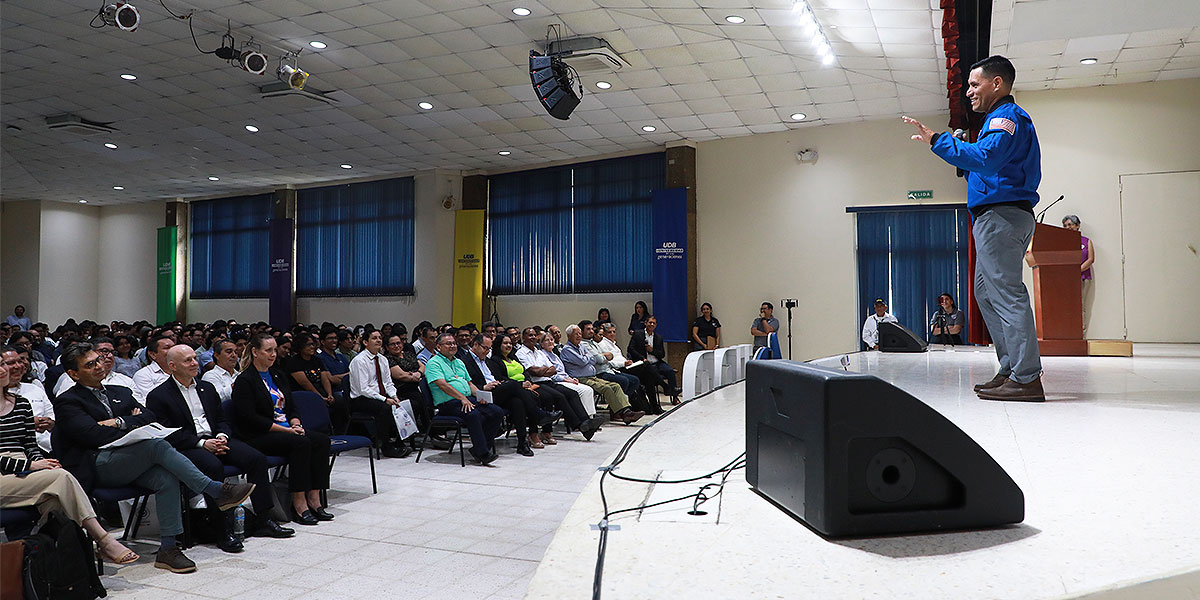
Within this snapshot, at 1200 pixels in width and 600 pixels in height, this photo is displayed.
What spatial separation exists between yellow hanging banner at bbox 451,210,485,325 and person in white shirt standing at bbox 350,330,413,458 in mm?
7067

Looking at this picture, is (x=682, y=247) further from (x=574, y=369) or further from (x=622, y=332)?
(x=574, y=369)

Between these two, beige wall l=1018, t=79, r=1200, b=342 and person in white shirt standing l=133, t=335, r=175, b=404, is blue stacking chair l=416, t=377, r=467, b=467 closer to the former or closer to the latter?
person in white shirt standing l=133, t=335, r=175, b=404

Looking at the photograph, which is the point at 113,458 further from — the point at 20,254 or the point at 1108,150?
the point at 20,254

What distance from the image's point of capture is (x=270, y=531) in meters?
4.44

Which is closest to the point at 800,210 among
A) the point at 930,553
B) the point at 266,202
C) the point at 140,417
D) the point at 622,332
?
the point at 622,332

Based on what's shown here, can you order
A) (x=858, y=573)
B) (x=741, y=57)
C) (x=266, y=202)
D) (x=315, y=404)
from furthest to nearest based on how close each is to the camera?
(x=266, y=202) → (x=741, y=57) → (x=315, y=404) → (x=858, y=573)

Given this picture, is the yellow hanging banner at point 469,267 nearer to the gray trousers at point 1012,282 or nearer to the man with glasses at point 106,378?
the man with glasses at point 106,378

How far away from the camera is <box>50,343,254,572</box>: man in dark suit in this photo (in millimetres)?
3838

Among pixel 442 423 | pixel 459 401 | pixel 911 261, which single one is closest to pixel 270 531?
pixel 442 423

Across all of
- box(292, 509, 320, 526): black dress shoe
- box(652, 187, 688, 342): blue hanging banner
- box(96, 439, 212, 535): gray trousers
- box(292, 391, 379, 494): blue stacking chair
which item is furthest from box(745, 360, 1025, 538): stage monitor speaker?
box(652, 187, 688, 342): blue hanging banner

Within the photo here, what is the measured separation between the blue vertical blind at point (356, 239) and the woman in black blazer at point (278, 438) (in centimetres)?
1017

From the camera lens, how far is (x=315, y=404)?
526cm

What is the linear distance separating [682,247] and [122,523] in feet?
29.2

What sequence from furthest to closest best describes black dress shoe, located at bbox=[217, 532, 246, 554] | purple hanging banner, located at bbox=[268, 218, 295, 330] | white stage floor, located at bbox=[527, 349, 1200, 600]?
purple hanging banner, located at bbox=[268, 218, 295, 330] → black dress shoe, located at bbox=[217, 532, 246, 554] → white stage floor, located at bbox=[527, 349, 1200, 600]
